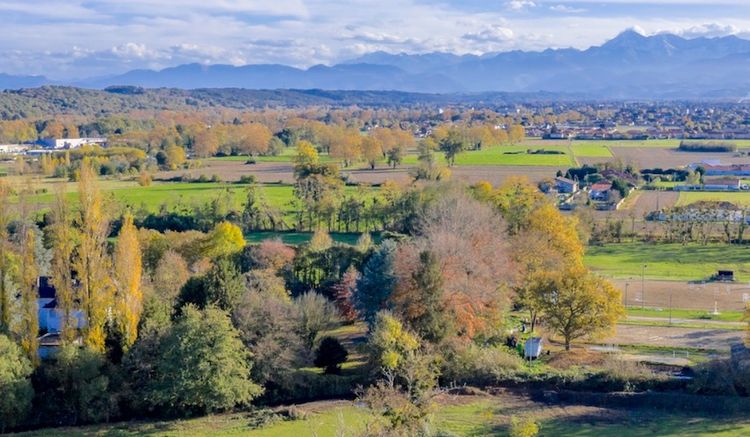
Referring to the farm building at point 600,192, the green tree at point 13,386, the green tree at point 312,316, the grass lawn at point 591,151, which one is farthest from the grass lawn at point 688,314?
the grass lawn at point 591,151

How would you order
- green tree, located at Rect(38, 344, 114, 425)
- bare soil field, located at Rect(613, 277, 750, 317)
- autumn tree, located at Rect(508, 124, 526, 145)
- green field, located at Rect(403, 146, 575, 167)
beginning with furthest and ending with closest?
autumn tree, located at Rect(508, 124, 526, 145) → green field, located at Rect(403, 146, 575, 167) → bare soil field, located at Rect(613, 277, 750, 317) → green tree, located at Rect(38, 344, 114, 425)

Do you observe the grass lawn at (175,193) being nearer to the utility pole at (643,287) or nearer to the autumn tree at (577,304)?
the utility pole at (643,287)

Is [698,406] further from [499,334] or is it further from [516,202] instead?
[516,202]

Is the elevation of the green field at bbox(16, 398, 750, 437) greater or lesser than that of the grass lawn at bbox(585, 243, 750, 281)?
lesser

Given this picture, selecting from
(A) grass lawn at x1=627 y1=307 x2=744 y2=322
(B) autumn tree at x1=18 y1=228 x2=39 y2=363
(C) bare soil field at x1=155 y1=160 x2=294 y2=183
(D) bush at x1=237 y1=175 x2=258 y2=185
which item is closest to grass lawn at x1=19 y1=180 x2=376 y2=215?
(D) bush at x1=237 y1=175 x2=258 y2=185

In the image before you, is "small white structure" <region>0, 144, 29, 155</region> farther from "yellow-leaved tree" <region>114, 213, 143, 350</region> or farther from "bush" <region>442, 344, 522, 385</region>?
"bush" <region>442, 344, 522, 385</region>

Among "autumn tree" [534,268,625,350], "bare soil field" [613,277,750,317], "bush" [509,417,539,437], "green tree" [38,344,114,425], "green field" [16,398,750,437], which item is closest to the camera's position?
"bush" [509,417,539,437]
